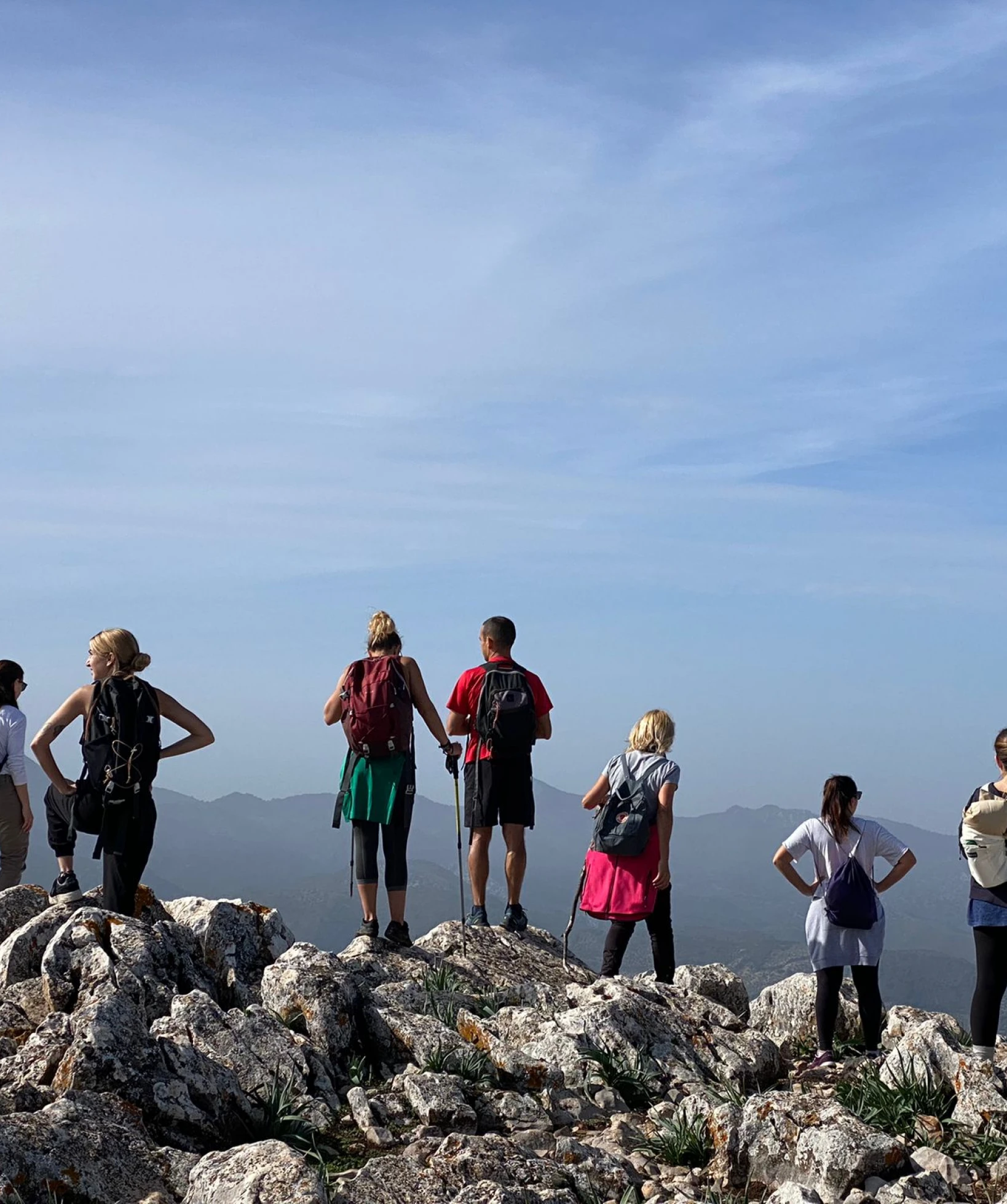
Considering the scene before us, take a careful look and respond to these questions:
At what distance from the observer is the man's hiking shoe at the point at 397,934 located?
11.5 meters

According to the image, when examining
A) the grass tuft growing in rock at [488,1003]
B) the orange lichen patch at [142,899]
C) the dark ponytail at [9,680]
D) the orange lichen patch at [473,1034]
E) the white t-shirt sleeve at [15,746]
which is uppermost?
the dark ponytail at [9,680]

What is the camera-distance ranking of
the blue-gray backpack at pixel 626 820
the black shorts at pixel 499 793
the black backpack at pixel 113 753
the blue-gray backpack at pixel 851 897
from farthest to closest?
the black shorts at pixel 499 793
the blue-gray backpack at pixel 626 820
the black backpack at pixel 113 753
the blue-gray backpack at pixel 851 897

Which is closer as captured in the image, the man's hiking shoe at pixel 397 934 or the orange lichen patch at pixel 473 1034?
the orange lichen patch at pixel 473 1034

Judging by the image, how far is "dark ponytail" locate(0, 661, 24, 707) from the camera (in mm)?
12648

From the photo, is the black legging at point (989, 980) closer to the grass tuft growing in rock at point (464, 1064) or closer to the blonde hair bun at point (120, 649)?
the grass tuft growing in rock at point (464, 1064)

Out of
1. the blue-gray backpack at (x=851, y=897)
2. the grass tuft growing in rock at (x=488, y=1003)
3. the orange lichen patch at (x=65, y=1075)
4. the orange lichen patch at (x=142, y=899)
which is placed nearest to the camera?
the orange lichen patch at (x=65, y=1075)

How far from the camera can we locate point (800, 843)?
9867mm

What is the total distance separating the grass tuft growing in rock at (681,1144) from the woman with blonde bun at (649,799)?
313 cm

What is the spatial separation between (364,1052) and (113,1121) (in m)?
2.51

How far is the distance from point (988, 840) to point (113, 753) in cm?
739

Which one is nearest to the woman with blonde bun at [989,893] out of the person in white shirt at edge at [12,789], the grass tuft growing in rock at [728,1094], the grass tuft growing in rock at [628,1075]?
the grass tuft growing in rock at [728,1094]

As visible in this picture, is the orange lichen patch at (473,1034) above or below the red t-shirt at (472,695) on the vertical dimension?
below

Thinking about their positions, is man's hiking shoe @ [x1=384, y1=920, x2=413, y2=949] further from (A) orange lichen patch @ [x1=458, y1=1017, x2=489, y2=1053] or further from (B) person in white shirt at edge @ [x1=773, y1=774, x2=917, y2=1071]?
(B) person in white shirt at edge @ [x1=773, y1=774, x2=917, y2=1071]

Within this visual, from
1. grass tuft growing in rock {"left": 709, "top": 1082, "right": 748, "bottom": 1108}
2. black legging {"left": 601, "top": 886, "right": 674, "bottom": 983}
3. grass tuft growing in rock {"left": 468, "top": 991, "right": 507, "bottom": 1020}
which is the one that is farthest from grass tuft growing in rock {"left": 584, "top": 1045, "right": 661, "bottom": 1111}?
black legging {"left": 601, "top": 886, "right": 674, "bottom": 983}
